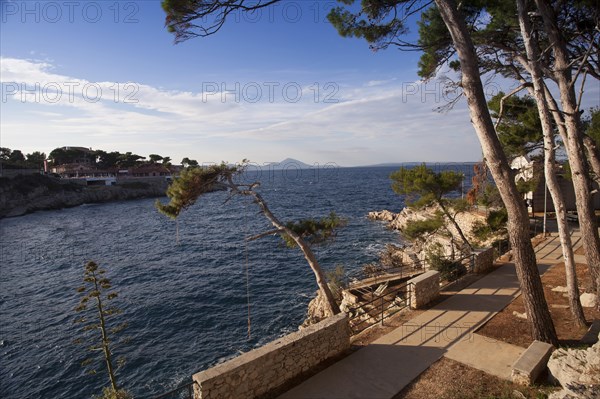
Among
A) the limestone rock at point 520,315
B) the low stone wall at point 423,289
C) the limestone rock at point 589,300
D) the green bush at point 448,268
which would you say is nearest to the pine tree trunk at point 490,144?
the limestone rock at point 520,315

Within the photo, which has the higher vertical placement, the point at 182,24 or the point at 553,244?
the point at 182,24

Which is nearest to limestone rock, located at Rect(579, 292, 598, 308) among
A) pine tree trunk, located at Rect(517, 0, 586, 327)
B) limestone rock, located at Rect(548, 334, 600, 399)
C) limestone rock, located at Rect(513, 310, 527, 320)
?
pine tree trunk, located at Rect(517, 0, 586, 327)

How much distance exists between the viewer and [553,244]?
61.2 ft

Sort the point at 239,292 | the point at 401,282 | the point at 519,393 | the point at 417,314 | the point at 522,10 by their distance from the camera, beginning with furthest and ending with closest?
the point at 239,292
the point at 401,282
the point at 417,314
the point at 522,10
the point at 519,393

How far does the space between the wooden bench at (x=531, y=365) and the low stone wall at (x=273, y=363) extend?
11.9 feet

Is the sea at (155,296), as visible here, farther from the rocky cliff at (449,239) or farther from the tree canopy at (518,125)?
the tree canopy at (518,125)

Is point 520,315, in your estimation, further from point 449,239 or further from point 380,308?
point 449,239

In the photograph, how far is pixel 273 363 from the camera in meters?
6.87

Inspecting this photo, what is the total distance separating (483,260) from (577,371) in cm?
895

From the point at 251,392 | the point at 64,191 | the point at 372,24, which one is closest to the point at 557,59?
the point at 372,24

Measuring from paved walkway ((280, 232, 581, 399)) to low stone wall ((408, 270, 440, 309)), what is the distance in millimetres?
393

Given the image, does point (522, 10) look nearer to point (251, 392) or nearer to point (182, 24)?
point (182, 24)

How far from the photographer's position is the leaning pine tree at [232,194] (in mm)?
12328

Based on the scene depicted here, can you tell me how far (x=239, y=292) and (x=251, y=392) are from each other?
57.2ft
